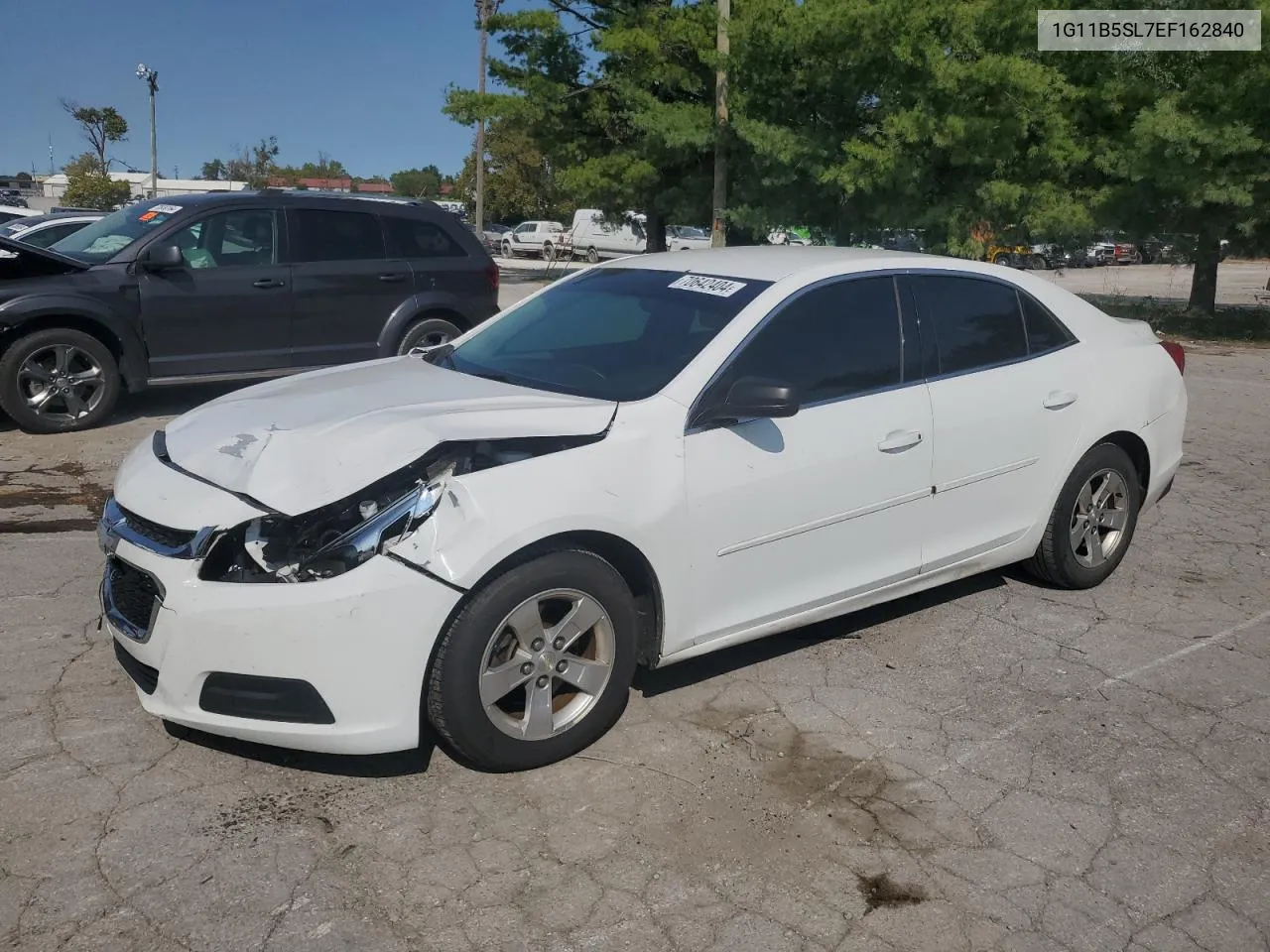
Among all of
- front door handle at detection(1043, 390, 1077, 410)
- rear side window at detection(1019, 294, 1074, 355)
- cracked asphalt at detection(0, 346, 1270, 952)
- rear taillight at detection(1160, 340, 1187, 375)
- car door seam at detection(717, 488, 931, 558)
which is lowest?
cracked asphalt at detection(0, 346, 1270, 952)

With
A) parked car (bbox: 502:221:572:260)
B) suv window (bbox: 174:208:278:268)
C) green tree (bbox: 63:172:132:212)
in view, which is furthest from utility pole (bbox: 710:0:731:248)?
green tree (bbox: 63:172:132:212)

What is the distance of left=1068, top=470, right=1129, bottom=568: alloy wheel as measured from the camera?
5.27 m

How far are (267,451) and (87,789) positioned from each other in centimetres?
114

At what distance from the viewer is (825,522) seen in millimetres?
4137

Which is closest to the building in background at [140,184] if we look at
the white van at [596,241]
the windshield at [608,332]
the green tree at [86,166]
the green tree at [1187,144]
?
the green tree at [86,166]

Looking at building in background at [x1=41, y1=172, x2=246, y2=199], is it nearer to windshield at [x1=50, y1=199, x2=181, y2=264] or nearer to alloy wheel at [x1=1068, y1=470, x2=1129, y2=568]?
windshield at [x1=50, y1=199, x2=181, y2=264]

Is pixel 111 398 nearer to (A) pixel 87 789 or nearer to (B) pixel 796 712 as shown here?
(A) pixel 87 789

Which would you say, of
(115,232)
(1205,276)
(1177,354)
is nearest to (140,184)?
(1205,276)

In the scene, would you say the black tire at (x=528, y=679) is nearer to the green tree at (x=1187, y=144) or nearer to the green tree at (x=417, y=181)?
the green tree at (x=1187, y=144)

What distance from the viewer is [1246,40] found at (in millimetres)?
17250

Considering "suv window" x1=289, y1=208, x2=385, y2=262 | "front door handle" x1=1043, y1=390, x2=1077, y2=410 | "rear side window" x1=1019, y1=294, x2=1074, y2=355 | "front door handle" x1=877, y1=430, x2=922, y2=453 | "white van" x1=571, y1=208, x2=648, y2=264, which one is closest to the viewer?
"front door handle" x1=877, y1=430, x2=922, y2=453

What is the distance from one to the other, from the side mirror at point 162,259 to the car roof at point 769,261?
4.65 metres

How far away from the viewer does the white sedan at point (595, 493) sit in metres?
3.23

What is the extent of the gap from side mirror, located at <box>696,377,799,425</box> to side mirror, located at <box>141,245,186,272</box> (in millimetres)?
5980
